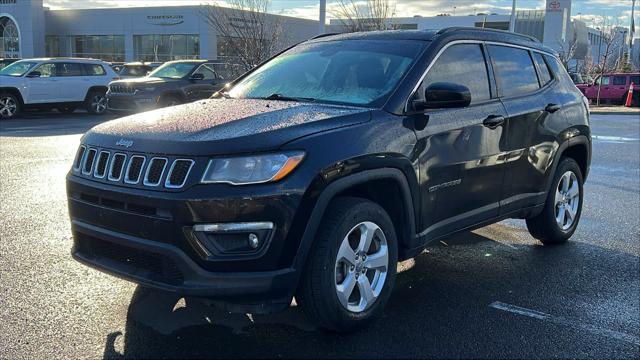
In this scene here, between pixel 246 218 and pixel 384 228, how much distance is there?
1.01m

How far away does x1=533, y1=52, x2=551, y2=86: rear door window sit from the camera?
18.7ft

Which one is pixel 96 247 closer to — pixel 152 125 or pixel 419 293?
pixel 152 125

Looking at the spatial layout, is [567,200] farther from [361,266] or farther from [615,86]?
[615,86]

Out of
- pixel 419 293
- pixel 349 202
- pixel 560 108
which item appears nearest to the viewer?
pixel 349 202

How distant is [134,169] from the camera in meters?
3.42

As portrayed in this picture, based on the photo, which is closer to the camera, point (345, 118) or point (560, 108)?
point (345, 118)

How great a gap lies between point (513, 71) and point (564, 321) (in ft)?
7.28

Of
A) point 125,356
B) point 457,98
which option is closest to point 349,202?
point 457,98

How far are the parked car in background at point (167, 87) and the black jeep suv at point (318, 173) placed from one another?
1173cm

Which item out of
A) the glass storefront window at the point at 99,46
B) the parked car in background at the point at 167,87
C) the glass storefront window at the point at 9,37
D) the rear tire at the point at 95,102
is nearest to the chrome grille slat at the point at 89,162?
the parked car in background at the point at 167,87

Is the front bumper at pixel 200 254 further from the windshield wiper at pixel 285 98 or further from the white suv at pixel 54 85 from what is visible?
the white suv at pixel 54 85

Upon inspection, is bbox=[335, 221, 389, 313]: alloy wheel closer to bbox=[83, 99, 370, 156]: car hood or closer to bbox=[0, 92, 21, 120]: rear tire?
bbox=[83, 99, 370, 156]: car hood

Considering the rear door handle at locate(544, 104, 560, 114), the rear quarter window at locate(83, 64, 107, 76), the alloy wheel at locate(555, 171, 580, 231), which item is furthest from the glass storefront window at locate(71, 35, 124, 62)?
the rear door handle at locate(544, 104, 560, 114)

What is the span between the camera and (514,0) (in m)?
35.9
